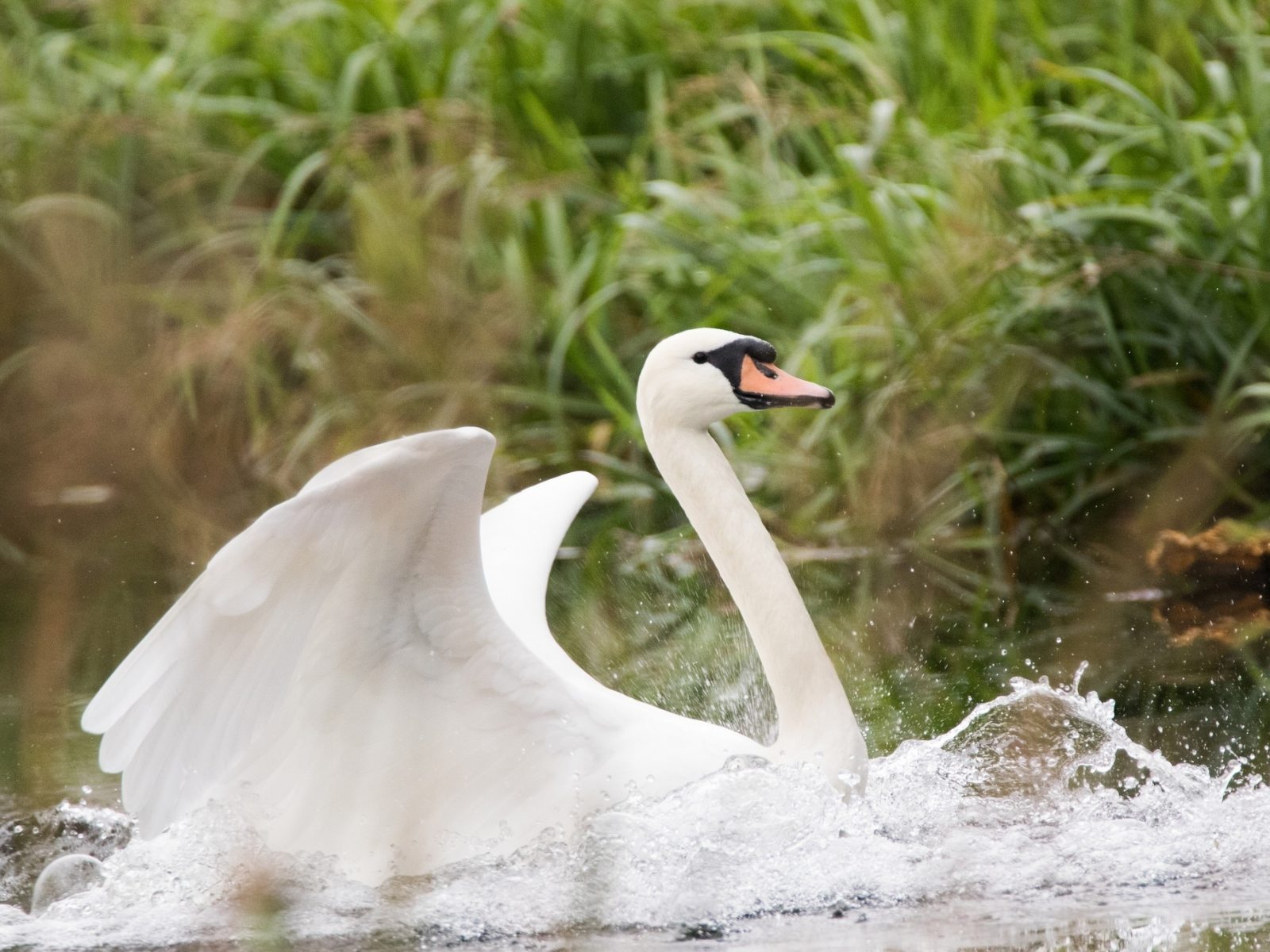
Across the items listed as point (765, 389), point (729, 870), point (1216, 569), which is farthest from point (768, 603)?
point (1216, 569)

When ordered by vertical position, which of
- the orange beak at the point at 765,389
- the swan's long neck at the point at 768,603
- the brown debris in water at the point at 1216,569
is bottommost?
the brown debris in water at the point at 1216,569

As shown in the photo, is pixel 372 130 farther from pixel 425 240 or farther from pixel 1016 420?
pixel 1016 420

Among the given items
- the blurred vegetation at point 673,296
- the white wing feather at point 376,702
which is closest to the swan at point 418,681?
the white wing feather at point 376,702

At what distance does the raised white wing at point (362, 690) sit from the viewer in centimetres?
335

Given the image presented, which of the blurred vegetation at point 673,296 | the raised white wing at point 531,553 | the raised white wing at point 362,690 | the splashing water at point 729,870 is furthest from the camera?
the blurred vegetation at point 673,296

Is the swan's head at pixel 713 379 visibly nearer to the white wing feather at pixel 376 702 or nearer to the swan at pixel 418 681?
the swan at pixel 418 681

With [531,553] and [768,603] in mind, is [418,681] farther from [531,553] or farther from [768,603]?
[531,553]

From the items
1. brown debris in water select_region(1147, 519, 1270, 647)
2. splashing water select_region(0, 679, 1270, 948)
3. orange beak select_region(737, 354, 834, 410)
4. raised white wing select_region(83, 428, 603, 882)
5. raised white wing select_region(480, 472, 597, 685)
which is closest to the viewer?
raised white wing select_region(83, 428, 603, 882)

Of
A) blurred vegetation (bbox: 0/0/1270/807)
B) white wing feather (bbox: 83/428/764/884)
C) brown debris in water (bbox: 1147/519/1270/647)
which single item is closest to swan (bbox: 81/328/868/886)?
white wing feather (bbox: 83/428/764/884)

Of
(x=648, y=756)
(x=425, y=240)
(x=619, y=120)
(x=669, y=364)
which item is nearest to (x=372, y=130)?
(x=425, y=240)

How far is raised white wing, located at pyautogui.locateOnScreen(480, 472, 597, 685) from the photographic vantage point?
4281 mm

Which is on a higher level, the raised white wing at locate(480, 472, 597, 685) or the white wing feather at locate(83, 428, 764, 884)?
the white wing feather at locate(83, 428, 764, 884)

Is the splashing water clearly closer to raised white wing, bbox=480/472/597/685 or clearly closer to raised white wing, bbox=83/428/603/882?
raised white wing, bbox=83/428/603/882

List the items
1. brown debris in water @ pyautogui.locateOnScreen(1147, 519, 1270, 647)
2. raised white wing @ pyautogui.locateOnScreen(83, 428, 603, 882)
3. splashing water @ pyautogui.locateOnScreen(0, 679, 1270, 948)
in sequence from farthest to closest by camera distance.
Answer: brown debris in water @ pyautogui.locateOnScreen(1147, 519, 1270, 647)
splashing water @ pyautogui.locateOnScreen(0, 679, 1270, 948)
raised white wing @ pyautogui.locateOnScreen(83, 428, 603, 882)
